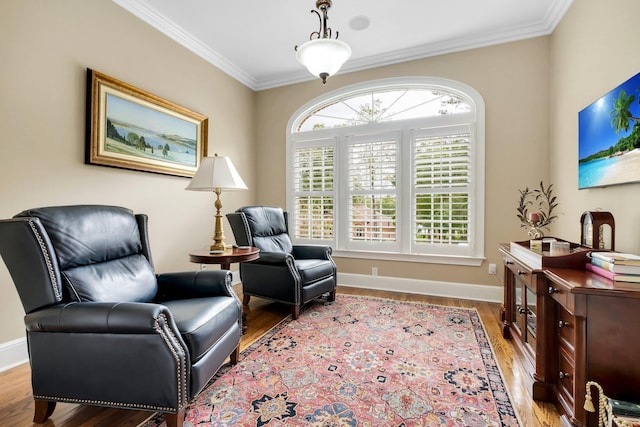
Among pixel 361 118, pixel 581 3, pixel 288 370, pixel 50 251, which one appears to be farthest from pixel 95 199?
pixel 581 3

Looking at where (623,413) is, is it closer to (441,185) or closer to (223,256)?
(223,256)

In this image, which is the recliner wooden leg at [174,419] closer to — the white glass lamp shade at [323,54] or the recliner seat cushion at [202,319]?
the recliner seat cushion at [202,319]

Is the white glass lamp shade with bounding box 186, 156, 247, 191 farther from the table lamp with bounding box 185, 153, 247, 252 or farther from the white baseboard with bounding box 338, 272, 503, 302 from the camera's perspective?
the white baseboard with bounding box 338, 272, 503, 302

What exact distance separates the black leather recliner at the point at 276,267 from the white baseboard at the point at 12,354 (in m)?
1.68

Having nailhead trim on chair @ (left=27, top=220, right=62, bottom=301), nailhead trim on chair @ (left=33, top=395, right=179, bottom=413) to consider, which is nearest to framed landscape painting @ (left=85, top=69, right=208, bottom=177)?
nailhead trim on chair @ (left=27, top=220, right=62, bottom=301)

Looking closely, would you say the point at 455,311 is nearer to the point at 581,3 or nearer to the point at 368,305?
the point at 368,305

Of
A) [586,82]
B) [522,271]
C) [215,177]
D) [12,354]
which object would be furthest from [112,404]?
[586,82]

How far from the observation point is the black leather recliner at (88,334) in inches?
53.0

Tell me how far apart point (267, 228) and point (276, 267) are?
0.61 m

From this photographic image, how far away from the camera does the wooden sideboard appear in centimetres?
128

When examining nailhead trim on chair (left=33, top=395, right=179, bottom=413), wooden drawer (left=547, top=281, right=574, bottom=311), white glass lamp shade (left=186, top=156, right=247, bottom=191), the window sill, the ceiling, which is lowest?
nailhead trim on chair (left=33, top=395, right=179, bottom=413)

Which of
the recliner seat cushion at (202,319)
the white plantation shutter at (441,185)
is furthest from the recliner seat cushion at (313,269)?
the white plantation shutter at (441,185)

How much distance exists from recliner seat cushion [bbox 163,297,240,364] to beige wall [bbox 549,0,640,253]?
8.24 ft

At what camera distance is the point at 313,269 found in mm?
3051
